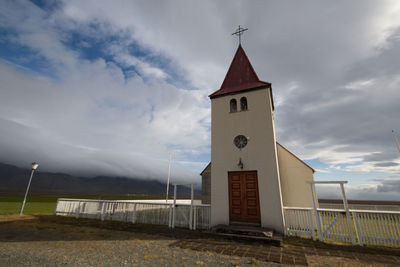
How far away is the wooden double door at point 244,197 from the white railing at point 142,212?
1611 millimetres

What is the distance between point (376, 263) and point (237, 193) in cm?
523

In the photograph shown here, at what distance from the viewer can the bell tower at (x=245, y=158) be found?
8555 mm

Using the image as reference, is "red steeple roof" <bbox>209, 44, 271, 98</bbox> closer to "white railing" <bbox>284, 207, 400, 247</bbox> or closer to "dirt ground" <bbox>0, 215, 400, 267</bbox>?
"white railing" <bbox>284, 207, 400, 247</bbox>

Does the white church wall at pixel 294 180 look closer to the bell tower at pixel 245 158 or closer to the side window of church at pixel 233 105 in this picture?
the bell tower at pixel 245 158

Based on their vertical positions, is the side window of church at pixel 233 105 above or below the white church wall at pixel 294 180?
above

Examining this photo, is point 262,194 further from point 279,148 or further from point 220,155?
point 279,148

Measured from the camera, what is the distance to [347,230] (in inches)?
293

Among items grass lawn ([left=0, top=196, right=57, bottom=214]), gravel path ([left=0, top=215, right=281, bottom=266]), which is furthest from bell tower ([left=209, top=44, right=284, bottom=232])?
grass lawn ([left=0, top=196, right=57, bottom=214])

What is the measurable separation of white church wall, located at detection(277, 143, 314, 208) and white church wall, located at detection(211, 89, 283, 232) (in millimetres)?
3273

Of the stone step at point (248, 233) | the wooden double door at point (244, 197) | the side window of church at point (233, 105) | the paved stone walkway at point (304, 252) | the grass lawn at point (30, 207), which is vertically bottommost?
the grass lawn at point (30, 207)

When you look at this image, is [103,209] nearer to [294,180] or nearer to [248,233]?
[248,233]

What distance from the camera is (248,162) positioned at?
9359 mm

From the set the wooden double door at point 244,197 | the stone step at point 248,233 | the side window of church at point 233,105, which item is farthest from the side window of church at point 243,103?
the stone step at point 248,233

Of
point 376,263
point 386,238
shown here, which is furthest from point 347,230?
point 376,263
